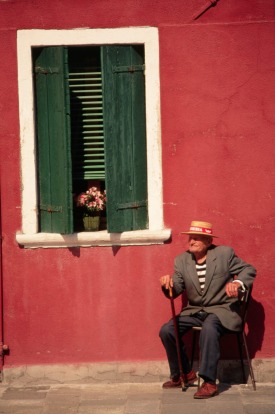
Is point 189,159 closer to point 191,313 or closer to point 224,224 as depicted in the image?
point 224,224

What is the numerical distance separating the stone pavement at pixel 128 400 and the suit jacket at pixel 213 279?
2.15 feet

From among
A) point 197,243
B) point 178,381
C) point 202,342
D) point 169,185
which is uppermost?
point 169,185

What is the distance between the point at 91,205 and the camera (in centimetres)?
989

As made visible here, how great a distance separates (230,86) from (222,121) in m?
0.33

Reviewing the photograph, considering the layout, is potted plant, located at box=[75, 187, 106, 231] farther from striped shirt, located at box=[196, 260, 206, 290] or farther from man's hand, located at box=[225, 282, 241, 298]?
man's hand, located at box=[225, 282, 241, 298]

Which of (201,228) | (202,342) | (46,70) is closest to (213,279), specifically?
(201,228)

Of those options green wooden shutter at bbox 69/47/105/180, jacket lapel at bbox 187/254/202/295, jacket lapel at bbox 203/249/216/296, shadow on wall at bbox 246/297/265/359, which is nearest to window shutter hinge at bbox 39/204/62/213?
green wooden shutter at bbox 69/47/105/180

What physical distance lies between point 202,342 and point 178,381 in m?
0.56

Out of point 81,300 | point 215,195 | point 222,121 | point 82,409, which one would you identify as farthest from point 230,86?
point 82,409

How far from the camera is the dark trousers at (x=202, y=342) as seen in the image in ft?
29.9

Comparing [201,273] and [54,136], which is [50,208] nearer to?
[54,136]

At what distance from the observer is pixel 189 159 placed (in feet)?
32.0

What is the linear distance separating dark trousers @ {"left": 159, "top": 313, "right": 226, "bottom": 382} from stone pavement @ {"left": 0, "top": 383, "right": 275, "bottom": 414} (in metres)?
0.23

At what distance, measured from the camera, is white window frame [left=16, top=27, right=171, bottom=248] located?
9672mm
